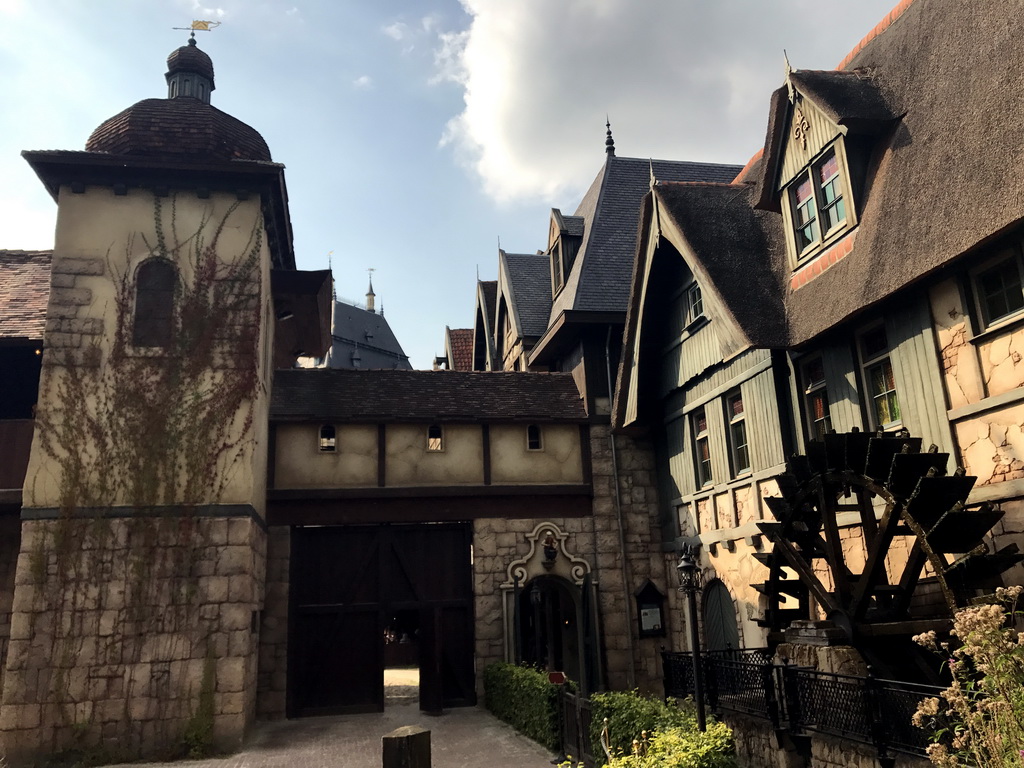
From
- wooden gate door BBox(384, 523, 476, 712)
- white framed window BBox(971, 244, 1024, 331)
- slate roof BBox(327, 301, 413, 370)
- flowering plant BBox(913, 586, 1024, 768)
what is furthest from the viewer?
slate roof BBox(327, 301, 413, 370)

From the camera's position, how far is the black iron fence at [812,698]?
6.84 metres

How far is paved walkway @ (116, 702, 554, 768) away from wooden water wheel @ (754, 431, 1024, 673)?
4.05 m

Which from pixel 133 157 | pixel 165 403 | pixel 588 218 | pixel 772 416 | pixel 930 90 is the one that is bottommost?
pixel 772 416

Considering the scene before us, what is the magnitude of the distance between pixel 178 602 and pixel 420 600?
4.69 metres

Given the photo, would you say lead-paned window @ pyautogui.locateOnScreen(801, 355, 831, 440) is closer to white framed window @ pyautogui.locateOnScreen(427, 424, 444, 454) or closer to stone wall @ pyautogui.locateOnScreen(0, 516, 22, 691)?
white framed window @ pyautogui.locateOnScreen(427, 424, 444, 454)

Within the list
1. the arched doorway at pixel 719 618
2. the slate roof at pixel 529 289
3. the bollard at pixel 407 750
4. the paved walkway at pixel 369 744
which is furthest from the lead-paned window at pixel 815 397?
the slate roof at pixel 529 289

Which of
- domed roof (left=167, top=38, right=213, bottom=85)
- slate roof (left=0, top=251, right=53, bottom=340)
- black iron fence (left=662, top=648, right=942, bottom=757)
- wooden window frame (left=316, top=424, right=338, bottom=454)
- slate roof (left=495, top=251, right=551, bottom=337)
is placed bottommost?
black iron fence (left=662, top=648, right=942, bottom=757)

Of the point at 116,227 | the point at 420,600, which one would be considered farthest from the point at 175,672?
the point at 116,227

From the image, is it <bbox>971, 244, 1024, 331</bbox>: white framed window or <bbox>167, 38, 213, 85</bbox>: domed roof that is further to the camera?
<bbox>167, 38, 213, 85</bbox>: domed roof

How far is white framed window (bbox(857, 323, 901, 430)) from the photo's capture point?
9953mm

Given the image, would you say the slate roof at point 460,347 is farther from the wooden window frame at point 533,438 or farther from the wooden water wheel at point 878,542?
the wooden water wheel at point 878,542

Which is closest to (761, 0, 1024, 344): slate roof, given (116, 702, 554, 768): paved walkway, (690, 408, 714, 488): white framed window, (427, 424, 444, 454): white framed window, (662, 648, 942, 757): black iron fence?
(690, 408, 714, 488): white framed window

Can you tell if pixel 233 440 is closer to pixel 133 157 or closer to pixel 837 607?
pixel 133 157

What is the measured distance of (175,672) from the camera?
1237 cm
